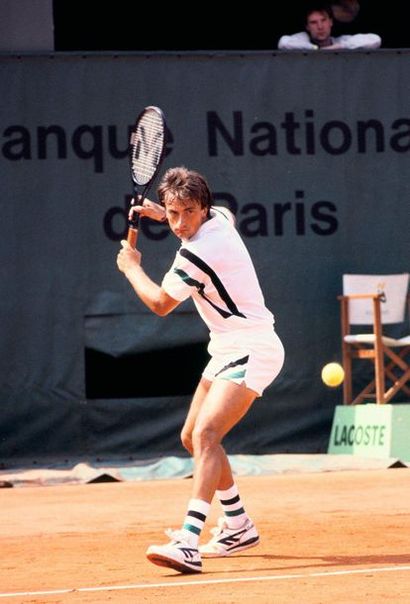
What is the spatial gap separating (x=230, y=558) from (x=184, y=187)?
153cm

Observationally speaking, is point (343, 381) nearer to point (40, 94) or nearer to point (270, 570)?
point (40, 94)

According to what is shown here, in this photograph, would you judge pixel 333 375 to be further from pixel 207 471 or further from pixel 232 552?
pixel 207 471

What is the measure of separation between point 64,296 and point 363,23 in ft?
13.6

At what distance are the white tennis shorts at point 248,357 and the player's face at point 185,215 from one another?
0.45 m

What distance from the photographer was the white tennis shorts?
564cm

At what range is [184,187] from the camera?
5.54m

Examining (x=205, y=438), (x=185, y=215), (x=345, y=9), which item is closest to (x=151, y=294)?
(x=185, y=215)

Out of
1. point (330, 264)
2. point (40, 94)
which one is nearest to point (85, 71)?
point (40, 94)

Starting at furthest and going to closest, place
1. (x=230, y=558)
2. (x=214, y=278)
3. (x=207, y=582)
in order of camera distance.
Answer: (x=230, y=558) → (x=214, y=278) → (x=207, y=582)

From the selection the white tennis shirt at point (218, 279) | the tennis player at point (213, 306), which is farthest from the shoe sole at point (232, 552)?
the white tennis shirt at point (218, 279)

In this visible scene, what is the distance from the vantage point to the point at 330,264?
37.1ft

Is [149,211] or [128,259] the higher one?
[149,211]

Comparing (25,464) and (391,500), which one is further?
(25,464)

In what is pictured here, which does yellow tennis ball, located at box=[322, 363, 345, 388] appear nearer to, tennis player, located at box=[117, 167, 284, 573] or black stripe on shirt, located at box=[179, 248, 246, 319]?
tennis player, located at box=[117, 167, 284, 573]
